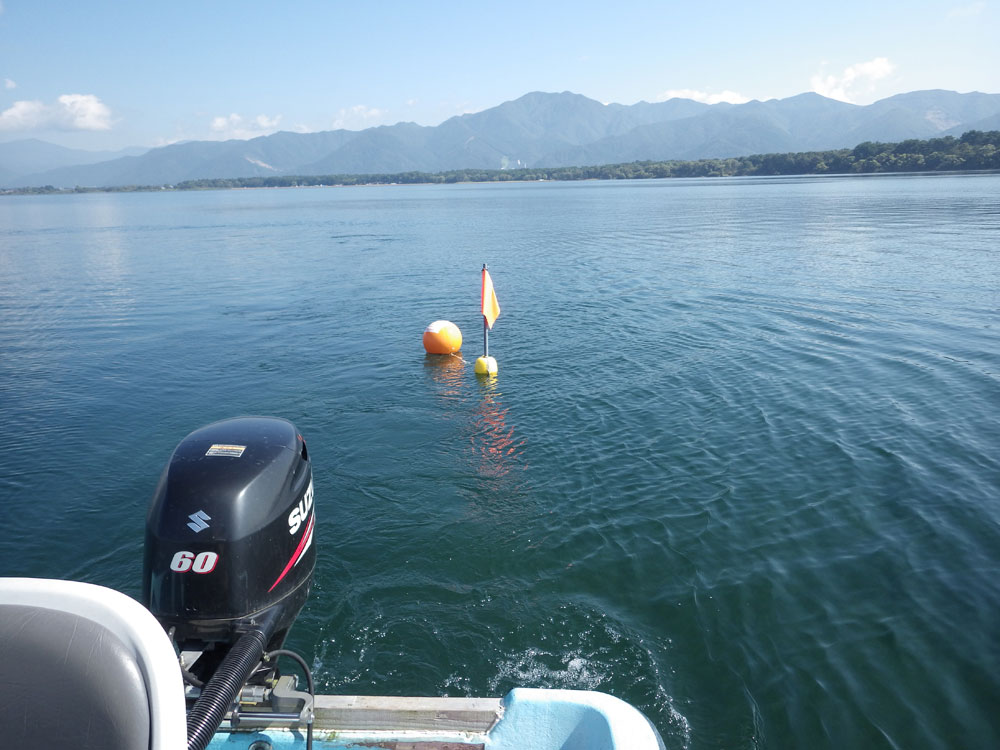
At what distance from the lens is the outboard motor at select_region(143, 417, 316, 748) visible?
430 cm

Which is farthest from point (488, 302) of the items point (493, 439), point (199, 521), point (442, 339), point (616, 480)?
point (199, 521)

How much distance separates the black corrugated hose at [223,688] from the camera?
3.04m

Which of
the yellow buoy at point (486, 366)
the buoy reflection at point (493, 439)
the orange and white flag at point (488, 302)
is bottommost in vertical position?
the buoy reflection at point (493, 439)

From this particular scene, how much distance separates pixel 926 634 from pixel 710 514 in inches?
108

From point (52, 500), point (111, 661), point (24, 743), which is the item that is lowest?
point (52, 500)

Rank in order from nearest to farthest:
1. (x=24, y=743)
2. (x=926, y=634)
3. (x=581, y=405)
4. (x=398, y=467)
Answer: (x=24, y=743)
(x=926, y=634)
(x=398, y=467)
(x=581, y=405)

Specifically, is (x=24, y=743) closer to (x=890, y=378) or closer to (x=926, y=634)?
(x=926, y=634)

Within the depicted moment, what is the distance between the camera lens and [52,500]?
9.66m

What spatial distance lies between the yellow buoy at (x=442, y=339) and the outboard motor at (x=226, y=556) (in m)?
11.5

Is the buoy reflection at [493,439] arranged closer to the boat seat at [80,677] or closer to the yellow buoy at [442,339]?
the yellow buoy at [442,339]

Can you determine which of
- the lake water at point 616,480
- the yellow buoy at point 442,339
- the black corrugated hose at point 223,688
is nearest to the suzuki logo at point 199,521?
the black corrugated hose at point 223,688

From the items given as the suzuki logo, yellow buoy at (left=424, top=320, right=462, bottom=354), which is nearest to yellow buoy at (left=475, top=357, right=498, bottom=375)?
yellow buoy at (left=424, top=320, right=462, bottom=354)

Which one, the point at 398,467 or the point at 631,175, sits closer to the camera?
the point at 398,467

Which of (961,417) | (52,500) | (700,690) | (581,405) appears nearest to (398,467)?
(581,405)
